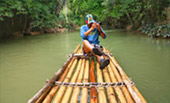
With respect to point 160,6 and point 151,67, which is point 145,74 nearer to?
point 151,67

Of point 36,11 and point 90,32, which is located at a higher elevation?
point 36,11

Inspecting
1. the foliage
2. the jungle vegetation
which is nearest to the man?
the jungle vegetation

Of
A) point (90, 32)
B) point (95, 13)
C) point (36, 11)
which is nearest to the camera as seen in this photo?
point (90, 32)

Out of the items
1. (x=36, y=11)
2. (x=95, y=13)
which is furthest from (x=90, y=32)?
(x=95, y=13)

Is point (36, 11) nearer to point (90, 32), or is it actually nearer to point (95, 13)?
point (95, 13)

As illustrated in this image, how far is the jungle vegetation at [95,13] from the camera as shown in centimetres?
883

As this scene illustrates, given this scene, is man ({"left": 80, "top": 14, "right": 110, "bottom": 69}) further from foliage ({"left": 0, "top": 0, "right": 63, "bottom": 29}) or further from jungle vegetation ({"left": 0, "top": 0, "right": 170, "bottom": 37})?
foliage ({"left": 0, "top": 0, "right": 63, "bottom": 29})

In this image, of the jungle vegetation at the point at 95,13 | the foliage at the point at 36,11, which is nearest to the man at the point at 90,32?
the jungle vegetation at the point at 95,13

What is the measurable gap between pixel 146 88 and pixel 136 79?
391 mm

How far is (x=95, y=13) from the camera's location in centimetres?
2131

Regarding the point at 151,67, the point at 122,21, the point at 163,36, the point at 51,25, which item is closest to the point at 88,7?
the point at 122,21

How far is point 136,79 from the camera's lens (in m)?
2.79

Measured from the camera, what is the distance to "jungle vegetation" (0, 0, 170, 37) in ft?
Answer: 29.0

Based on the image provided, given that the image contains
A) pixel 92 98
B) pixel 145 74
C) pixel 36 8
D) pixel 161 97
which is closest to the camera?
pixel 92 98
